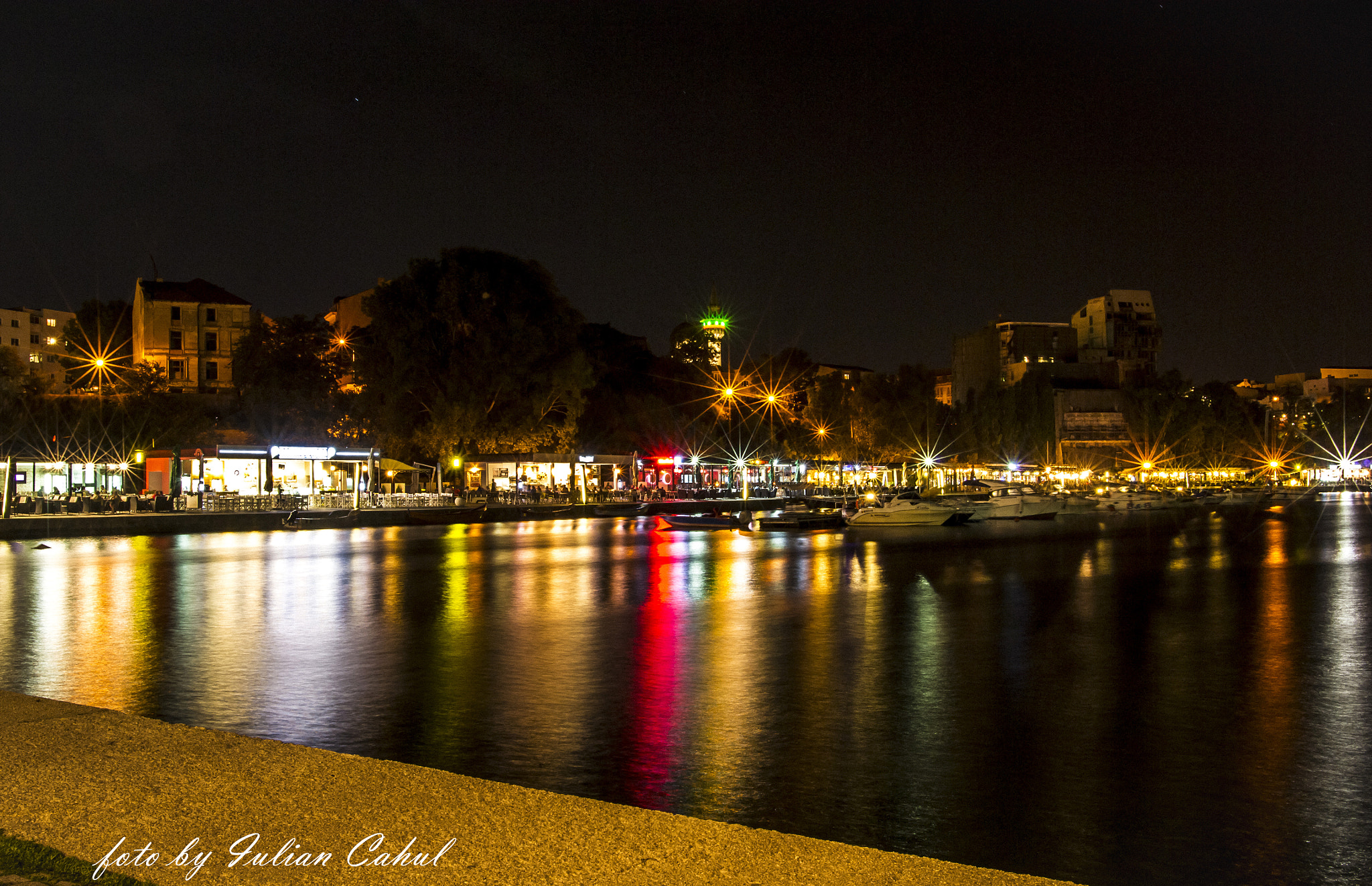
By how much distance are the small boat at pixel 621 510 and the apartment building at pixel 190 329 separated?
141 feet

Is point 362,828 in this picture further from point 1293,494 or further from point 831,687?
point 1293,494

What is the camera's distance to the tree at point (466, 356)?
2301 inches

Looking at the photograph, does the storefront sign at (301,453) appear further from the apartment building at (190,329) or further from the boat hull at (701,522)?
the apartment building at (190,329)

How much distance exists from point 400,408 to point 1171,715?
53919 millimetres

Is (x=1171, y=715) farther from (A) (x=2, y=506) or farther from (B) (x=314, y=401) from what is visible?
(B) (x=314, y=401)

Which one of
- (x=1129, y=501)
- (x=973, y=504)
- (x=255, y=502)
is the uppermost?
(x=255, y=502)

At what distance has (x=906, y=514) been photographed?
165ft

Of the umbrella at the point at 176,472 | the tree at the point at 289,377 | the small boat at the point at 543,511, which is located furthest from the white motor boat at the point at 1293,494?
the umbrella at the point at 176,472

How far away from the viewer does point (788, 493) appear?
75750 mm

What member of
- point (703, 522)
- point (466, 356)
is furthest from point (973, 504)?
point (466, 356)

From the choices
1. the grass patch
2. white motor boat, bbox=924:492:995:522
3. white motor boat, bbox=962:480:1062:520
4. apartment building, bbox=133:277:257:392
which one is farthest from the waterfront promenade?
apartment building, bbox=133:277:257:392

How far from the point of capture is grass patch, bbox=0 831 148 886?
5.00m

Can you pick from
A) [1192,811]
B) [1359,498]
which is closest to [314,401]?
[1192,811]

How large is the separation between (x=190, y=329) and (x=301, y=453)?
40.7m
